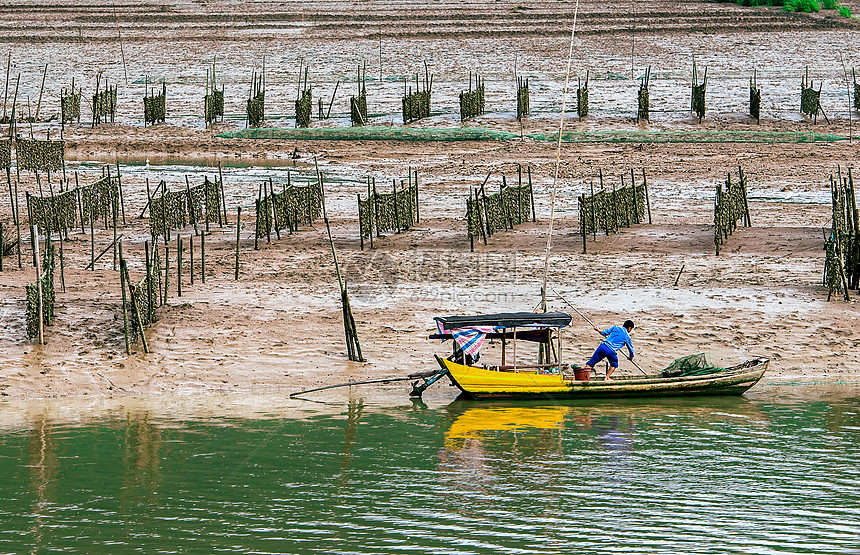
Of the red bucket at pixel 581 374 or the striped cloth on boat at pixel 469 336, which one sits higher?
the striped cloth on boat at pixel 469 336

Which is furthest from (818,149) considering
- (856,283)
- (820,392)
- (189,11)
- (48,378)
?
(189,11)

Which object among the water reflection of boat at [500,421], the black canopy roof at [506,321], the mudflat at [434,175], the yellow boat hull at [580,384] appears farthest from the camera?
the mudflat at [434,175]

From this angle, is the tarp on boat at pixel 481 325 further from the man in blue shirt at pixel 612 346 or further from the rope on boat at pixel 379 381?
the man in blue shirt at pixel 612 346

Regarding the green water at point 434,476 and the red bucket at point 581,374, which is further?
the red bucket at point 581,374

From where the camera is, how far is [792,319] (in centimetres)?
1708

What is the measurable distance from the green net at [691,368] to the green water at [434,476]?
0.41 m

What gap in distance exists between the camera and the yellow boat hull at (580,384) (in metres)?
14.6

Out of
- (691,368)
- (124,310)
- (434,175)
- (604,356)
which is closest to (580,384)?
(604,356)

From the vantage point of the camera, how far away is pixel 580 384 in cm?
1467

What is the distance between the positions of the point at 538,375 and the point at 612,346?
109 centimetres

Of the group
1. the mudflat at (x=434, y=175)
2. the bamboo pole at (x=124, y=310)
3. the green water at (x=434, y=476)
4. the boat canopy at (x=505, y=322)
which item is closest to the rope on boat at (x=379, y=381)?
the green water at (x=434, y=476)

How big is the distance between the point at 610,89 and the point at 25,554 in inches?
1222

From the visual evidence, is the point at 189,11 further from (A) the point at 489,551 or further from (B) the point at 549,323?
(A) the point at 489,551

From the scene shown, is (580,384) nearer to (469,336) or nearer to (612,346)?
(612,346)
